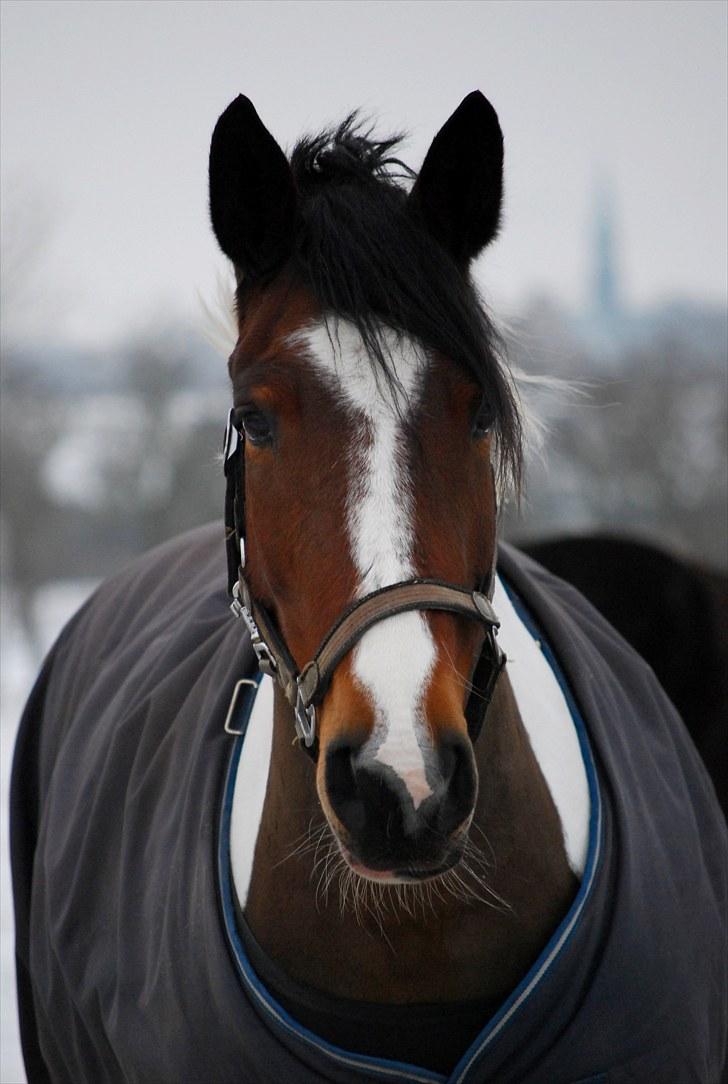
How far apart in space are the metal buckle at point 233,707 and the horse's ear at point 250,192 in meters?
0.75

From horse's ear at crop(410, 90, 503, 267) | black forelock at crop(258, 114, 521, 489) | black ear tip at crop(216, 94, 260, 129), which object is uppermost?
black ear tip at crop(216, 94, 260, 129)

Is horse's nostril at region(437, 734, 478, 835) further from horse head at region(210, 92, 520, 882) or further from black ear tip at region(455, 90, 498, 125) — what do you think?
black ear tip at region(455, 90, 498, 125)

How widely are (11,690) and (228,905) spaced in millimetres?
6953

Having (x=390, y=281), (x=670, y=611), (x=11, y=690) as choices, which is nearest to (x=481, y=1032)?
(x=390, y=281)

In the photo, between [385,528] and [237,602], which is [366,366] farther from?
[237,602]

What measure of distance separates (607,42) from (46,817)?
9079 millimetres

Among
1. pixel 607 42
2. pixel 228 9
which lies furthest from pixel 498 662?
pixel 607 42

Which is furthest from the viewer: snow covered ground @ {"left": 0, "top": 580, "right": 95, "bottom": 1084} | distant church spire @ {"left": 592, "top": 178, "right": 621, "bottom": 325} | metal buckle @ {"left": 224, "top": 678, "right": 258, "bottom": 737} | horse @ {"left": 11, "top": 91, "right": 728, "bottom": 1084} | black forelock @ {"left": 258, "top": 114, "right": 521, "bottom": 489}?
distant church spire @ {"left": 592, "top": 178, "right": 621, "bottom": 325}

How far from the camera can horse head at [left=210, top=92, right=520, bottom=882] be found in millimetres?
1397

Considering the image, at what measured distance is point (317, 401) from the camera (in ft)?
5.28

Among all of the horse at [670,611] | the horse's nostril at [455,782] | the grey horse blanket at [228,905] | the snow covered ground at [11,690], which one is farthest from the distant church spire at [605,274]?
the horse's nostril at [455,782]

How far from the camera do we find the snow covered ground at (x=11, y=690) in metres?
3.67

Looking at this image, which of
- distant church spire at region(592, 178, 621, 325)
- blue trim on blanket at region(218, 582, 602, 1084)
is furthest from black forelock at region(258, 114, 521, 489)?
distant church spire at region(592, 178, 621, 325)

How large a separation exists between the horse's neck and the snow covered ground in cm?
198
